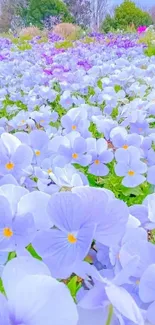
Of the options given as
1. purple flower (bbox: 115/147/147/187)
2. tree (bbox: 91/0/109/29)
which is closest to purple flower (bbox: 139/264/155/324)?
purple flower (bbox: 115/147/147/187)

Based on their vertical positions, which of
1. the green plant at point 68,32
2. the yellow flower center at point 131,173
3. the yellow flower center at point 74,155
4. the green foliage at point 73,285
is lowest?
the green plant at point 68,32

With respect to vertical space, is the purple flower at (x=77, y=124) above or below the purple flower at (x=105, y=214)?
below

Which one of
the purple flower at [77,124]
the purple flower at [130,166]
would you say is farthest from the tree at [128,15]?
the purple flower at [130,166]

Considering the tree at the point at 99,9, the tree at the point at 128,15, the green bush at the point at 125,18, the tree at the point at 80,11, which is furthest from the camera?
the tree at the point at 99,9

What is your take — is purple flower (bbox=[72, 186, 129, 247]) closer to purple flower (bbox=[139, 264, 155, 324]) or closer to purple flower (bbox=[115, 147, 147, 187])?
purple flower (bbox=[139, 264, 155, 324])

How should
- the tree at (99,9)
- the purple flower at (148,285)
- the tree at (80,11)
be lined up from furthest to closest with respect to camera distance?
1. the tree at (99,9)
2. the tree at (80,11)
3. the purple flower at (148,285)

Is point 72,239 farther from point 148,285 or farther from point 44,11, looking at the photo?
point 44,11

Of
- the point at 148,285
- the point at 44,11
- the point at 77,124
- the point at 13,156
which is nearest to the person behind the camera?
the point at 148,285

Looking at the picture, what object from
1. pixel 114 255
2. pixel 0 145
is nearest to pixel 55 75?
pixel 0 145

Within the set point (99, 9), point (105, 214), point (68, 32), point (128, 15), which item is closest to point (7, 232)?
point (105, 214)

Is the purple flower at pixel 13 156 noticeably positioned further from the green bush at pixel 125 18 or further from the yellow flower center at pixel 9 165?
the green bush at pixel 125 18
